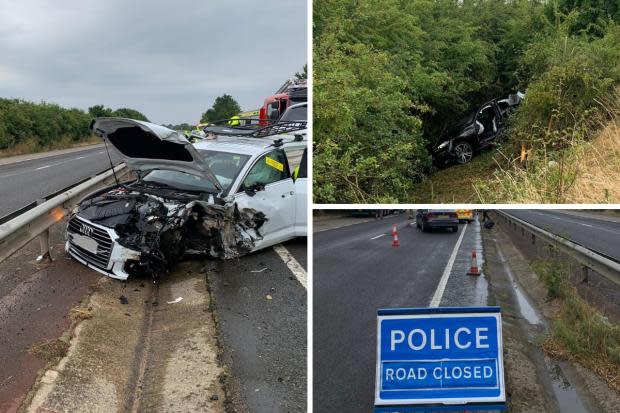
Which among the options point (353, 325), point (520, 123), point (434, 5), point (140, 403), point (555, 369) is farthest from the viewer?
point (434, 5)

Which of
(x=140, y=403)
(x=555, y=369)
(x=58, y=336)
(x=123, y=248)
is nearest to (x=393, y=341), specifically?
(x=555, y=369)

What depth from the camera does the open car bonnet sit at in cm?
674

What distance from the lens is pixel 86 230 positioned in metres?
6.84

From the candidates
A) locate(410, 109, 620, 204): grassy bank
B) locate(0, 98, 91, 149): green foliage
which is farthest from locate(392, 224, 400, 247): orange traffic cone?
locate(0, 98, 91, 149): green foliage

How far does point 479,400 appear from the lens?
2.76 meters

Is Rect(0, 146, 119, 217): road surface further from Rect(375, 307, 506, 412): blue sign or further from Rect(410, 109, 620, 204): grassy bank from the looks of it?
Rect(375, 307, 506, 412): blue sign

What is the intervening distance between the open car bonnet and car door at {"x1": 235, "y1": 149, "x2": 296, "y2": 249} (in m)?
0.51

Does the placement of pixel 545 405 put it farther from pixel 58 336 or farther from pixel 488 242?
pixel 58 336

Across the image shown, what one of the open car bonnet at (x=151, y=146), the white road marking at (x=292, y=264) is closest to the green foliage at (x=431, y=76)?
the white road marking at (x=292, y=264)

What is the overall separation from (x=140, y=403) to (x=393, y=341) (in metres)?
2.21

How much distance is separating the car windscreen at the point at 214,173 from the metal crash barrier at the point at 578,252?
559 centimetres

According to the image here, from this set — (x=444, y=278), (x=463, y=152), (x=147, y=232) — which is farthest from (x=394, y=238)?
(x=463, y=152)

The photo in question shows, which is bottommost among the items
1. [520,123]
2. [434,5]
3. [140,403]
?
[140,403]

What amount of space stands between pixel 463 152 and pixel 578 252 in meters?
10.6
